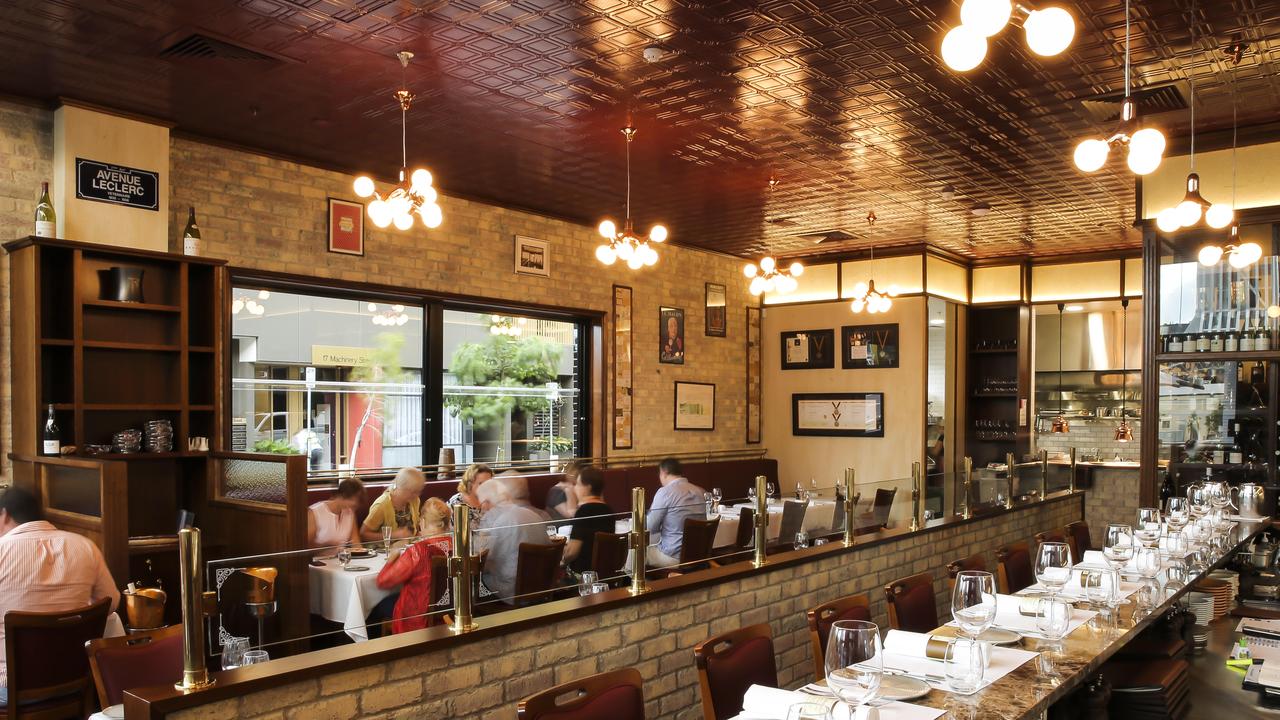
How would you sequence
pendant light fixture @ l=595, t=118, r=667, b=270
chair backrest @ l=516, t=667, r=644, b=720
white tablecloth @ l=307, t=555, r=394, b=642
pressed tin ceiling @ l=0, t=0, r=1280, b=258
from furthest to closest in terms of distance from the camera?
1. pendant light fixture @ l=595, t=118, r=667, b=270
2. pressed tin ceiling @ l=0, t=0, r=1280, b=258
3. white tablecloth @ l=307, t=555, r=394, b=642
4. chair backrest @ l=516, t=667, r=644, b=720

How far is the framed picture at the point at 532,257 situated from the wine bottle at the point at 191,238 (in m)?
3.42

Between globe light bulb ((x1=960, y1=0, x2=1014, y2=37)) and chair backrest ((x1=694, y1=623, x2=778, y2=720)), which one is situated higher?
globe light bulb ((x1=960, y1=0, x2=1014, y2=37))

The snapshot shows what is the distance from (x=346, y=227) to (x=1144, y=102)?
6.36 metres

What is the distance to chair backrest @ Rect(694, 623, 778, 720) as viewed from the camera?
2.75 metres

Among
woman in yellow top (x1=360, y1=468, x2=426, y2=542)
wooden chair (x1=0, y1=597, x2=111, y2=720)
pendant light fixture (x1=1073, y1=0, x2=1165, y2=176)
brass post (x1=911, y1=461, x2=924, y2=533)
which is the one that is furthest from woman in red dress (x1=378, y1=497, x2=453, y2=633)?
brass post (x1=911, y1=461, x2=924, y2=533)

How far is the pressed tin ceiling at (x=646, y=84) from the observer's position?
497 centimetres

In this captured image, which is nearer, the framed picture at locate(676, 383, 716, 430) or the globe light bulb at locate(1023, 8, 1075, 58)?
the globe light bulb at locate(1023, 8, 1075, 58)

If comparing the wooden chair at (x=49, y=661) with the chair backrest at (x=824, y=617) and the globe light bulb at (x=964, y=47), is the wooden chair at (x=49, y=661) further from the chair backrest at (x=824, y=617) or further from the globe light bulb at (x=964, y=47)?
the globe light bulb at (x=964, y=47)

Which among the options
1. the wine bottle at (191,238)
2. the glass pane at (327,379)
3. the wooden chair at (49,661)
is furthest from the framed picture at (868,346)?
the wooden chair at (49,661)

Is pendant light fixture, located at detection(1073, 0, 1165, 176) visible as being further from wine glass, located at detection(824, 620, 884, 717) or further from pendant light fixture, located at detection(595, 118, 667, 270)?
pendant light fixture, located at detection(595, 118, 667, 270)

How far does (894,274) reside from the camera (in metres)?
12.3

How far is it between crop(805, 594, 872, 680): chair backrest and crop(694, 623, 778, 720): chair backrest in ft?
0.67

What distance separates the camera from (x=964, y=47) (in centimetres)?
278

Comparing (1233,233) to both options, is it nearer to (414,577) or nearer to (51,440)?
(414,577)
